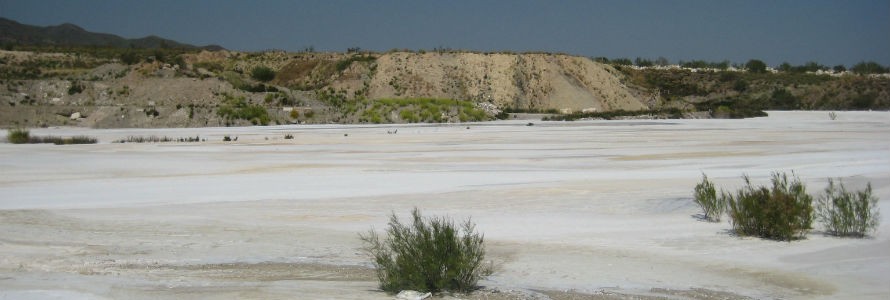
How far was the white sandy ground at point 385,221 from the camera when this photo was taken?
939 cm

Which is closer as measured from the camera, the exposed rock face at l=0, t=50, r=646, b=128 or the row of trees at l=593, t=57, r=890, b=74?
the exposed rock face at l=0, t=50, r=646, b=128

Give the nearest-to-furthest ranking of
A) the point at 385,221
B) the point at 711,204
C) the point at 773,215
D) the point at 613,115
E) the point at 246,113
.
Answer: the point at 773,215
the point at 711,204
the point at 385,221
the point at 246,113
the point at 613,115

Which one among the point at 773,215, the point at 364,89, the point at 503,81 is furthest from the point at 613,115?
the point at 773,215

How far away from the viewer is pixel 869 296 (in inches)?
336

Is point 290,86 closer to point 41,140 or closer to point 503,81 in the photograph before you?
point 503,81

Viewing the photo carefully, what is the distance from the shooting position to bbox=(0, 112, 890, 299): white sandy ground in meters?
9.39

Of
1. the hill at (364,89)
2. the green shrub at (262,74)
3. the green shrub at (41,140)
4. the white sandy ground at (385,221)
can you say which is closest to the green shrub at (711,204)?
the white sandy ground at (385,221)

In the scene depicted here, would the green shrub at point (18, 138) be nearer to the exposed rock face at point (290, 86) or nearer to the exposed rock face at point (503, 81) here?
the exposed rock face at point (290, 86)

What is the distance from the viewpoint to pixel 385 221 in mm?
13461

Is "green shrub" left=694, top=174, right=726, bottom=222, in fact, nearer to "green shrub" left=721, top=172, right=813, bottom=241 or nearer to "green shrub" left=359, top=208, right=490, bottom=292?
"green shrub" left=721, top=172, right=813, bottom=241

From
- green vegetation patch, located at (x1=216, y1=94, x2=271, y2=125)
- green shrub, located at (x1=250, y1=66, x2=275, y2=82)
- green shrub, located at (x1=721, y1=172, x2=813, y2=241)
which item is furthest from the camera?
green shrub, located at (x1=250, y1=66, x2=275, y2=82)

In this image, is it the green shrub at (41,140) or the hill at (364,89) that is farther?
the hill at (364,89)

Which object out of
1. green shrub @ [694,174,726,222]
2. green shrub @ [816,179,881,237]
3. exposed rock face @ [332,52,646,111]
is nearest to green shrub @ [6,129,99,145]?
green shrub @ [694,174,726,222]

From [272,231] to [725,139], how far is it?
71.8ft
